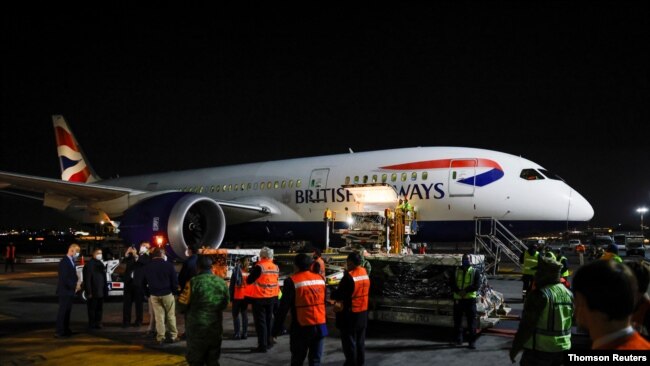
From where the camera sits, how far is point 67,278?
27.1ft

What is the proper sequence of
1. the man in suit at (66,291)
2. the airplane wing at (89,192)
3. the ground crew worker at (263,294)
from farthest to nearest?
the airplane wing at (89,192) < the man in suit at (66,291) < the ground crew worker at (263,294)

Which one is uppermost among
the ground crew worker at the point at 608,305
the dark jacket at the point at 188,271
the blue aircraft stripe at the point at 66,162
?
the blue aircraft stripe at the point at 66,162

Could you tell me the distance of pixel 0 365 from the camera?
6.12 m

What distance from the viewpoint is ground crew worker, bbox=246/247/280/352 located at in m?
6.81

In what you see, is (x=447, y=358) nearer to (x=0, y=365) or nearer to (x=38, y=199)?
(x=0, y=365)

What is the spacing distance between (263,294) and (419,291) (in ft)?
8.65

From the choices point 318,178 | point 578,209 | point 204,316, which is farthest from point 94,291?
point 578,209

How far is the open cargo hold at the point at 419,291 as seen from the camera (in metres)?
7.89

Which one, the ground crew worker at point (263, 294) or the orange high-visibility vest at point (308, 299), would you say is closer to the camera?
the orange high-visibility vest at point (308, 299)

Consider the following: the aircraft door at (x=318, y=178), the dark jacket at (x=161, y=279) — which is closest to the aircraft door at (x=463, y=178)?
the aircraft door at (x=318, y=178)

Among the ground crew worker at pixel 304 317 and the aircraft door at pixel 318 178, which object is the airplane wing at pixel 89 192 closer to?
the aircraft door at pixel 318 178

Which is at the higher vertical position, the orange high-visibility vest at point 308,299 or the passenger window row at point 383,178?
the passenger window row at point 383,178

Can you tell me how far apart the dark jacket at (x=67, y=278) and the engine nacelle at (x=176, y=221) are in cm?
522

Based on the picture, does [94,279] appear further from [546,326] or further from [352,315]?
[546,326]
